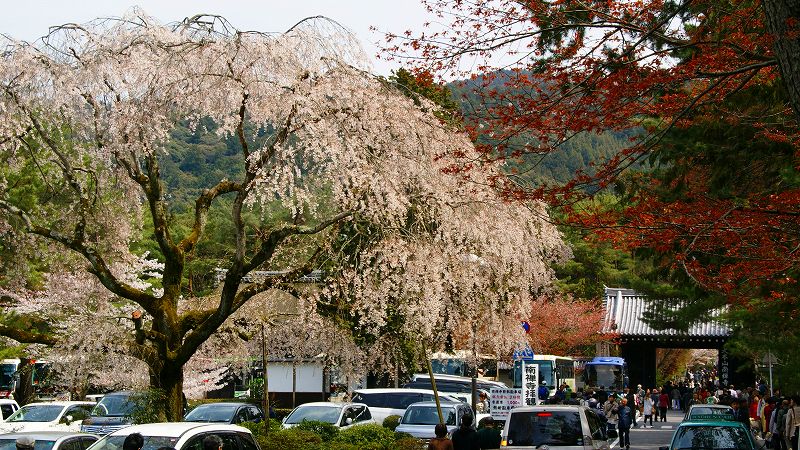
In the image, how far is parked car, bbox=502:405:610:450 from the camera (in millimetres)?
16156

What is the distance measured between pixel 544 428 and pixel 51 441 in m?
8.02

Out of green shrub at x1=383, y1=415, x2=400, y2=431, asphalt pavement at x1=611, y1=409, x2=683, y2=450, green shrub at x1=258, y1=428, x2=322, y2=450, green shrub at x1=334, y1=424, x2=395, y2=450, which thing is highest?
green shrub at x1=258, y1=428, x2=322, y2=450

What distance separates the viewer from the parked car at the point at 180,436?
38.1 feet

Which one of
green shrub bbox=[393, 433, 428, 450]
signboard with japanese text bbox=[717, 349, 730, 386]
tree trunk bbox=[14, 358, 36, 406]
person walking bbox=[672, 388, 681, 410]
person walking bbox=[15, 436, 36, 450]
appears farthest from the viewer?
person walking bbox=[672, 388, 681, 410]

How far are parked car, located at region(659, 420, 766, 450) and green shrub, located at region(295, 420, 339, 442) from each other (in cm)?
790

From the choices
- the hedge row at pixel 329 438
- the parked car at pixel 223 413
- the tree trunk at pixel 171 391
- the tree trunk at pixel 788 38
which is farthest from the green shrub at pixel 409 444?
the tree trunk at pixel 788 38

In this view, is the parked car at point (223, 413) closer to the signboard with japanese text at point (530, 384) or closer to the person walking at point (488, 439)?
the signboard with japanese text at point (530, 384)

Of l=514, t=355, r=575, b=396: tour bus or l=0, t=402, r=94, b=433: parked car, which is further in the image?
l=514, t=355, r=575, b=396: tour bus

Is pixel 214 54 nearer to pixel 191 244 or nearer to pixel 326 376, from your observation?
pixel 191 244

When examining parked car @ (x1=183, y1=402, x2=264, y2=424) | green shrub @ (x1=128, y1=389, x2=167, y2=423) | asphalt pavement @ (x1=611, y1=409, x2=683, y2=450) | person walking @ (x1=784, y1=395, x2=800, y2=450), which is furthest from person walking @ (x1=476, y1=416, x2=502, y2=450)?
asphalt pavement @ (x1=611, y1=409, x2=683, y2=450)

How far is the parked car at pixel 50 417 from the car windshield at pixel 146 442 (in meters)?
14.2

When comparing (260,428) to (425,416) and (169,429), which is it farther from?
(169,429)

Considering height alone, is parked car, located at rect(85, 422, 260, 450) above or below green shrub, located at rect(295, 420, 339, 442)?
above

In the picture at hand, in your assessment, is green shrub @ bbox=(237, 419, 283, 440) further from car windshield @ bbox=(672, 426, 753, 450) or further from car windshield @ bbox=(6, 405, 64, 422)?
car windshield @ bbox=(672, 426, 753, 450)
